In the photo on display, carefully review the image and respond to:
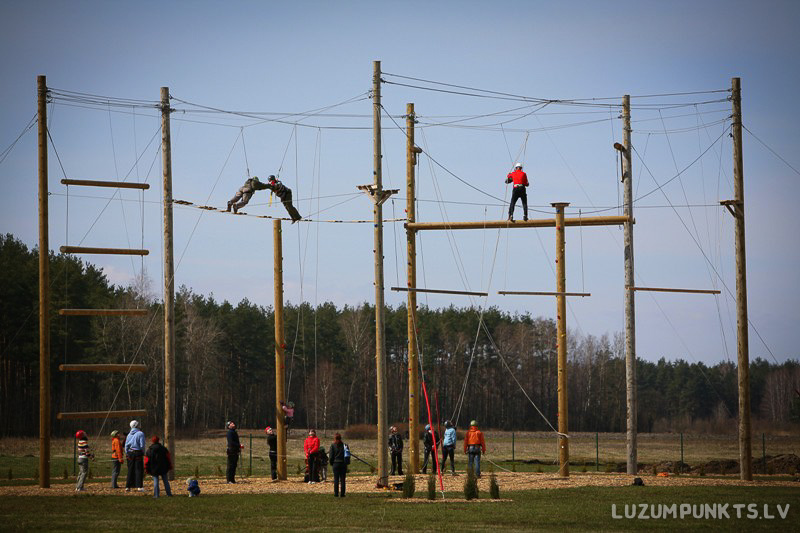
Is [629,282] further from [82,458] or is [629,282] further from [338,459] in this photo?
[82,458]

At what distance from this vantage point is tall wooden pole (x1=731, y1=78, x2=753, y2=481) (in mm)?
29656

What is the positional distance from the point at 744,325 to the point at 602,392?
247 feet

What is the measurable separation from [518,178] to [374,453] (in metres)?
24.3

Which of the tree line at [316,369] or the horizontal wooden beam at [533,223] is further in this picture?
the tree line at [316,369]

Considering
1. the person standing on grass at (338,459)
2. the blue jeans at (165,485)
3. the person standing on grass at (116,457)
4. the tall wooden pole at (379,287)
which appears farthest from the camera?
the person standing on grass at (116,457)

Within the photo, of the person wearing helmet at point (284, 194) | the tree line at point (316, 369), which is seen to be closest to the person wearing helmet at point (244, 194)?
the person wearing helmet at point (284, 194)

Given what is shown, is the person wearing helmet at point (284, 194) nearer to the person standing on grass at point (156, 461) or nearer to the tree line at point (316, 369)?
the person standing on grass at point (156, 461)

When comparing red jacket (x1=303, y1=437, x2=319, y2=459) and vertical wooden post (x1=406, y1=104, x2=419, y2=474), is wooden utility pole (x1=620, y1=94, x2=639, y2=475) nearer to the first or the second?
vertical wooden post (x1=406, y1=104, x2=419, y2=474)

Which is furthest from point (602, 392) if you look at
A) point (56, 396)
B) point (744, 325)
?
point (744, 325)

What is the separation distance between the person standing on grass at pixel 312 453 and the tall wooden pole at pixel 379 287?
9.42 ft

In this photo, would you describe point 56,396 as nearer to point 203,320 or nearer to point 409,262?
point 203,320

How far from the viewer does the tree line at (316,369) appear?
62.7 metres

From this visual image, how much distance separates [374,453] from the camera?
5006 centimetres

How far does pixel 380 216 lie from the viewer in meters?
26.4
